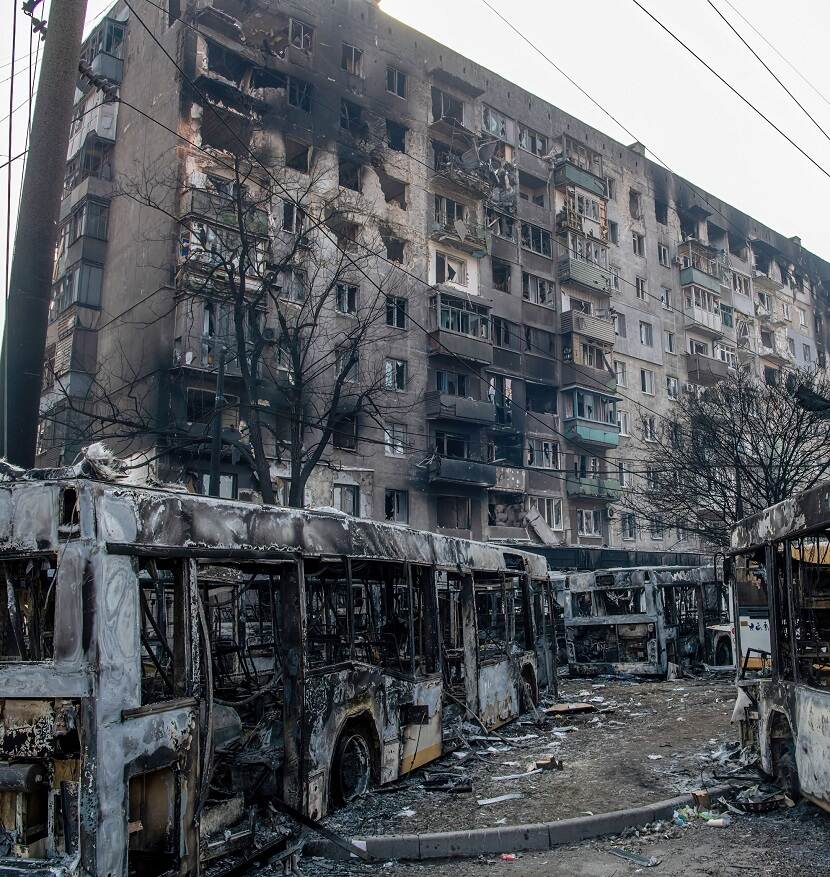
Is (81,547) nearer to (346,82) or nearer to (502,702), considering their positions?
(502,702)

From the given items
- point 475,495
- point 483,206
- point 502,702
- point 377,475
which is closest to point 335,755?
point 502,702

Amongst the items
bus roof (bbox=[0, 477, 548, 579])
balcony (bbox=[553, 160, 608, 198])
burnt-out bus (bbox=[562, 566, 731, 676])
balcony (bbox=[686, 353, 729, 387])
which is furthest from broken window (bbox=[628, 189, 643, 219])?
bus roof (bbox=[0, 477, 548, 579])

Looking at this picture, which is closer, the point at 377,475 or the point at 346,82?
the point at 377,475

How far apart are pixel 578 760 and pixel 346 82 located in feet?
97.0

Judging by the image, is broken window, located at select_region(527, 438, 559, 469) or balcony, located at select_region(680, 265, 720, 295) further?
balcony, located at select_region(680, 265, 720, 295)

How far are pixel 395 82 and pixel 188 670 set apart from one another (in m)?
34.6

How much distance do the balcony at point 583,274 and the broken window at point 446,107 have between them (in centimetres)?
828

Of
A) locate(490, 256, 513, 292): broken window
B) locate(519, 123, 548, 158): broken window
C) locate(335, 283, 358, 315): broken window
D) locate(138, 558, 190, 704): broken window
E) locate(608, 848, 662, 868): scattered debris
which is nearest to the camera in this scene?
locate(138, 558, 190, 704): broken window

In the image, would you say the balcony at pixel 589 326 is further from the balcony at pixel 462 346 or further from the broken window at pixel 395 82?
the broken window at pixel 395 82

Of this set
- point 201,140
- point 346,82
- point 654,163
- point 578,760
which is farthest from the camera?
point 654,163

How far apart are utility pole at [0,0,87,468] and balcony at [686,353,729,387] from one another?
43.1 meters

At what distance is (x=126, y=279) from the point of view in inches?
1099

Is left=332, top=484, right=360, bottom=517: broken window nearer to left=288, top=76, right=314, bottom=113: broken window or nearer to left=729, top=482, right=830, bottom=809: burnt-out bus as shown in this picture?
left=288, top=76, right=314, bottom=113: broken window

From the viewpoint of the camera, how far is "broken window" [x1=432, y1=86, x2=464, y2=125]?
3725cm
